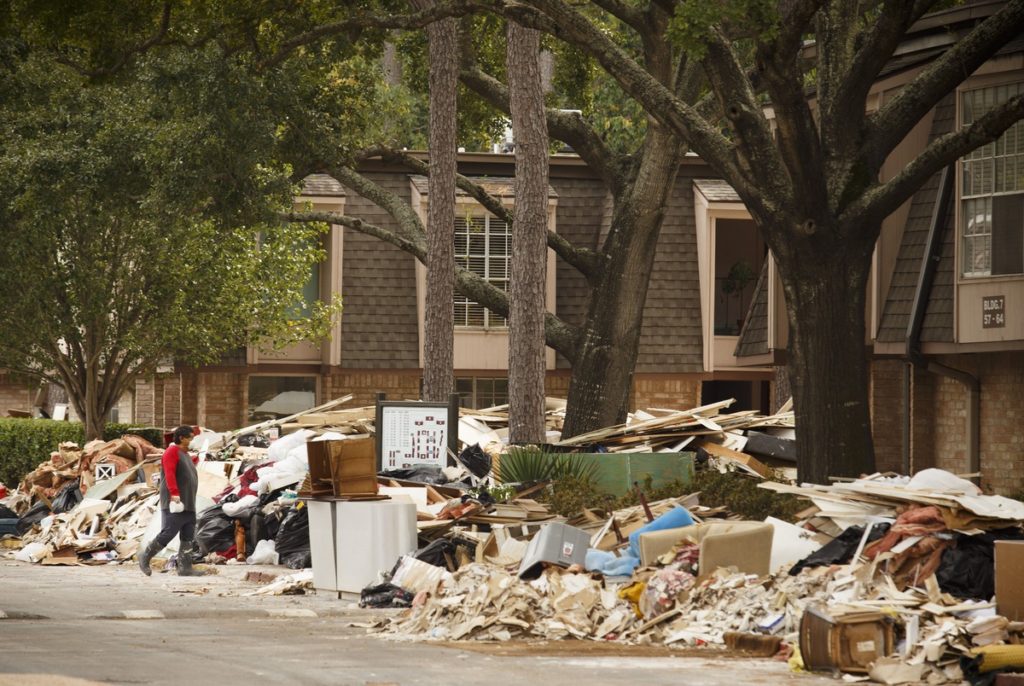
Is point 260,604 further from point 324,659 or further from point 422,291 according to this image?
point 422,291

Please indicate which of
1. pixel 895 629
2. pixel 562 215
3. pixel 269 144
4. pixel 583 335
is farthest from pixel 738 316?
pixel 895 629

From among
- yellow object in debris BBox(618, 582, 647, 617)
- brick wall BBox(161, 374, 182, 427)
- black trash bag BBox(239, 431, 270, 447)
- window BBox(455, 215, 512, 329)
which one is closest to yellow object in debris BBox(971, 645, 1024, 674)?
yellow object in debris BBox(618, 582, 647, 617)

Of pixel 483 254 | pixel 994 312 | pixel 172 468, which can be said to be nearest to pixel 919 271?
pixel 994 312

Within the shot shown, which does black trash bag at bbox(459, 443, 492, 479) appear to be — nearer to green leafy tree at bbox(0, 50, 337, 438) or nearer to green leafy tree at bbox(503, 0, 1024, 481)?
green leafy tree at bbox(503, 0, 1024, 481)

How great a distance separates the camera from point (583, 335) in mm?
24312

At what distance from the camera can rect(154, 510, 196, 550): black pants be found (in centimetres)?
1847

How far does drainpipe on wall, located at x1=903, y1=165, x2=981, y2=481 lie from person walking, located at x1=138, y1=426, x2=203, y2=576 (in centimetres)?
950

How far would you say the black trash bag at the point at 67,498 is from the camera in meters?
23.8

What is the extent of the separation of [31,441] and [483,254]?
10.3 m

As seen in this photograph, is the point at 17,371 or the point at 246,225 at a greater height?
the point at 246,225

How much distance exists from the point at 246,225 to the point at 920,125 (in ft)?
32.9

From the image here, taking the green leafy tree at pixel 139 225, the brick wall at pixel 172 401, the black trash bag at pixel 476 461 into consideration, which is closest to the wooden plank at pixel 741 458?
the black trash bag at pixel 476 461

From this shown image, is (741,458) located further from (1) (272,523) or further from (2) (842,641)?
(2) (842,641)

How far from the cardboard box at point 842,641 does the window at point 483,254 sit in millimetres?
23788
